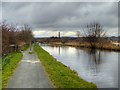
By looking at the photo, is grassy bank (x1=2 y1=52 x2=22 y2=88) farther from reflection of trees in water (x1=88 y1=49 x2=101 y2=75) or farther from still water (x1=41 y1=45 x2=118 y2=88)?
reflection of trees in water (x1=88 y1=49 x2=101 y2=75)

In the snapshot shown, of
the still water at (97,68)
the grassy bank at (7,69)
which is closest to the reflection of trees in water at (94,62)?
the still water at (97,68)

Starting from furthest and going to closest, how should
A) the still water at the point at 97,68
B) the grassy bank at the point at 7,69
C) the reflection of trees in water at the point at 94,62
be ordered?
1. the reflection of trees in water at the point at 94,62
2. the still water at the point at 97,68
3. the grassy bank at the point at 7,69

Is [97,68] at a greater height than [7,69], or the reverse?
[7,69]

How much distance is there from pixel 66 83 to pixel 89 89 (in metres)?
1.31

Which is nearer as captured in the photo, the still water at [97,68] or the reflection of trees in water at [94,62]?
the still water at [97,68]

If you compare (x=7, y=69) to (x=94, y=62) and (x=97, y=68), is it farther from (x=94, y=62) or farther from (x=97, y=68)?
(x=94, y=62)

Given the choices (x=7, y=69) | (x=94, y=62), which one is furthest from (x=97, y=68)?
(x=7, y=69)

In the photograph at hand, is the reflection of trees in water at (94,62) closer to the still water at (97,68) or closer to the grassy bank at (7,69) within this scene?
the still water at (97,68)

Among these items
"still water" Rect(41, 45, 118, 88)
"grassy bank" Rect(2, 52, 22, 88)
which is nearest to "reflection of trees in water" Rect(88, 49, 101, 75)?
"still water" Rect(41, 45, 118, 88)

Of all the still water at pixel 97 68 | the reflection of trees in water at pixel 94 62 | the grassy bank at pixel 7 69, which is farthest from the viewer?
the reflection of trees in water at pixel 94 62

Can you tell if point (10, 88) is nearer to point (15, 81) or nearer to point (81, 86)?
point (15, 81)

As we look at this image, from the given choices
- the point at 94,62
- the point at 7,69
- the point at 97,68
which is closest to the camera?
the point at 7,69

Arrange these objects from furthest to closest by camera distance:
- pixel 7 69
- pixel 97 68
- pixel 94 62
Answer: pixel 94 62 → pixel 97 68 → pixel 7 69

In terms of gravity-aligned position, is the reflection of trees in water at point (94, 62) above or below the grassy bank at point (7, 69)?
below
